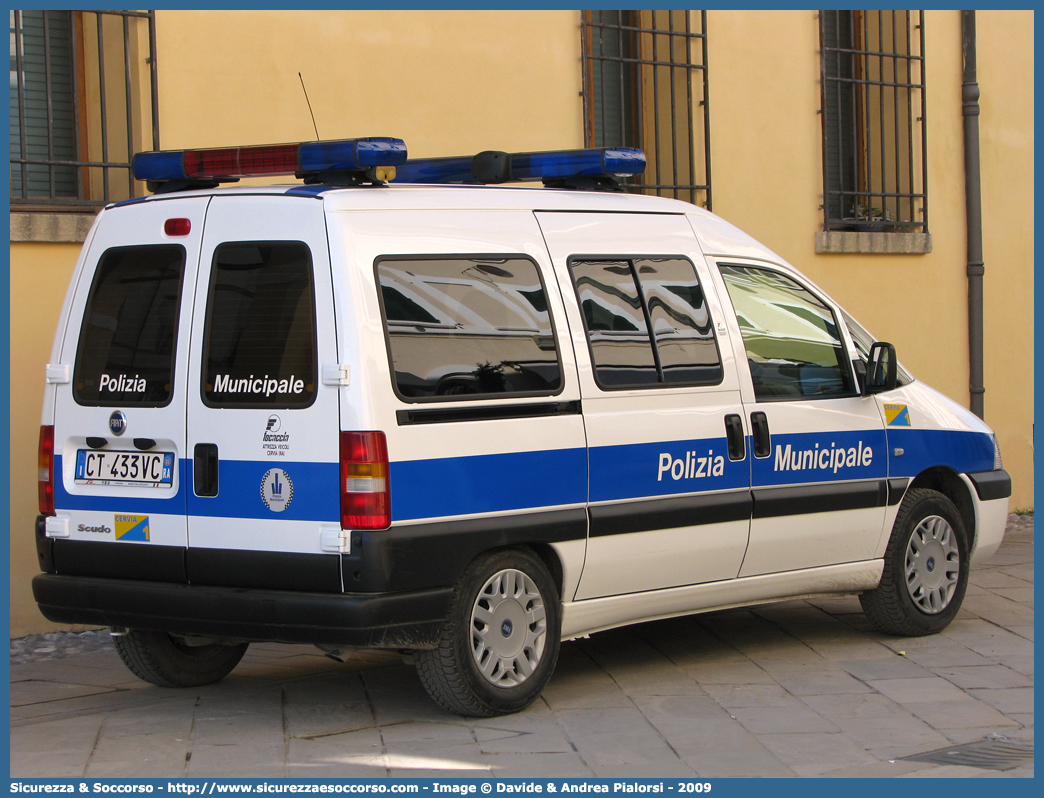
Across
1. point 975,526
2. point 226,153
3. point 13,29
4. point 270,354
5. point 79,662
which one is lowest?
point 79,662

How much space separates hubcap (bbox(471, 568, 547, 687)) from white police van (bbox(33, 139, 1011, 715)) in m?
0.01

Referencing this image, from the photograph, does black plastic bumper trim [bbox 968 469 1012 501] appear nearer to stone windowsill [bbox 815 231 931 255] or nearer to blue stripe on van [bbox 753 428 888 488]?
blue stripe on van [bbox 753 428 888 488]

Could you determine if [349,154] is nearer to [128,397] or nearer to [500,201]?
[500,201]

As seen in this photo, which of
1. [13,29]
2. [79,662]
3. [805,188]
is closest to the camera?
[79,662]

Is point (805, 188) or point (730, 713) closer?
point (730, 713)

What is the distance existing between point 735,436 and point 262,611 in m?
2.30

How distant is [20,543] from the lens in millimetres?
7492

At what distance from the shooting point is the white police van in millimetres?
5141

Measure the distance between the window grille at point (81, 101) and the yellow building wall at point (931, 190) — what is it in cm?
421
